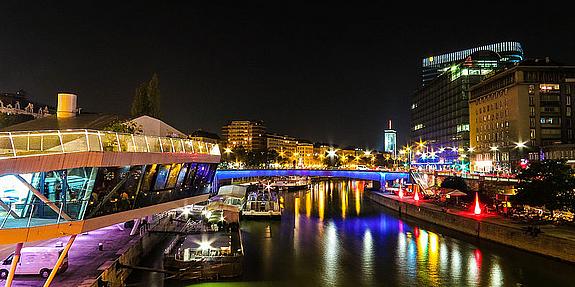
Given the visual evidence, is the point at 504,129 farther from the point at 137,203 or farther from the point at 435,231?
the point at 137,203

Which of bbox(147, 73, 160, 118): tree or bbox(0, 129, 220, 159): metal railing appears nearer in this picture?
bbox(0, 129, 220, 159): metal railing

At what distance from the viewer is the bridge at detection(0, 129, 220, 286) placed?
17.5 meters

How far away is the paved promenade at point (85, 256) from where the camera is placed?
2227 centimetres

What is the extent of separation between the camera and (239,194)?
7194cm

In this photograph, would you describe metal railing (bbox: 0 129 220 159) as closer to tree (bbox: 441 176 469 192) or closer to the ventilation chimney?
the ventilation chimney

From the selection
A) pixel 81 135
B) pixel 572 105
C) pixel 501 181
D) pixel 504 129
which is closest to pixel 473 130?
pixel 504 129

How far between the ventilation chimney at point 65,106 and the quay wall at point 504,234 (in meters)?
37.6

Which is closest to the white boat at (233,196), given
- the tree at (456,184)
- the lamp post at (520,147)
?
the tree at (456,184)

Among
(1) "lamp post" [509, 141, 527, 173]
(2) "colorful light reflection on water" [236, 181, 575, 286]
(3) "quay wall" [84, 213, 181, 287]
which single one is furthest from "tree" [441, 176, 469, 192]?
(3) "quay wall" [84, 213, 181, 287]

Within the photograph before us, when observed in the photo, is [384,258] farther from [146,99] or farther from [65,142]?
[146,99]

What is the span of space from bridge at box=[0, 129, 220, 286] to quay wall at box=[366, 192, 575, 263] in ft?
100

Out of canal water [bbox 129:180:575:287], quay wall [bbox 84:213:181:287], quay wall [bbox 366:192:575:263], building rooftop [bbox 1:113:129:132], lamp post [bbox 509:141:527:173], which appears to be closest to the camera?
quay wall [bbox 84:213:181:287]

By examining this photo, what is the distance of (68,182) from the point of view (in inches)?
741

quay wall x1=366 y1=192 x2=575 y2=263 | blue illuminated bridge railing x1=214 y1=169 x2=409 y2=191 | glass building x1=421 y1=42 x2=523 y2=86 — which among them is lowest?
quay wall x1=366 y1=192 x2=575 y2=263
